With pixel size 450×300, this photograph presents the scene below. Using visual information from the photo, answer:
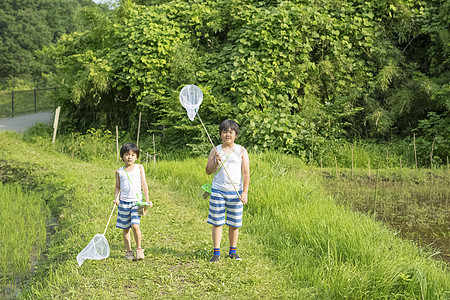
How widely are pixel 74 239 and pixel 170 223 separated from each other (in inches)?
47.3

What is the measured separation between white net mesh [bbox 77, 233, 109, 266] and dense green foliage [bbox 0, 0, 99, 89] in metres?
35.9

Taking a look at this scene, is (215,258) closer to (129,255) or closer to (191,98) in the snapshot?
(129,255)

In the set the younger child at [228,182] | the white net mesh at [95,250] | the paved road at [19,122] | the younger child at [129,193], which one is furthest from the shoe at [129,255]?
the paved road at [19,122]

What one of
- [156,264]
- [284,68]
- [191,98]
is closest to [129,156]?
[191,98]

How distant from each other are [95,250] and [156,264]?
0.72 metres

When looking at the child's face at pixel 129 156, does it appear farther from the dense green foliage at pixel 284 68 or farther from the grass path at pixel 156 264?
the dense green foliage at pixel 284 68

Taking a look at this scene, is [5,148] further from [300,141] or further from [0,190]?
[300,141]

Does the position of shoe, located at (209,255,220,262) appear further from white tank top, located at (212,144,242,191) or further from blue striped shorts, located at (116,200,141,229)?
blue striped shorts, located at (116,200,141,229)

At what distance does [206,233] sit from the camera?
234 inches

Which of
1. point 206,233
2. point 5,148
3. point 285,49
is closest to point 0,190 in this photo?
point 5,148

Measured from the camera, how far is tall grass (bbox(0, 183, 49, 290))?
5.95 metres

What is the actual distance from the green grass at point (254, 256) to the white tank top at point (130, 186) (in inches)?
25.9

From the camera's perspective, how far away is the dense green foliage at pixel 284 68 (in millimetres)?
11219

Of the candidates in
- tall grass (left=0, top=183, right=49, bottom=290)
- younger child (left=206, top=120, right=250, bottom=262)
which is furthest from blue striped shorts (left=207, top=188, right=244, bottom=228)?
tall grass (left=0, top=183, right=49, bottom=290)
